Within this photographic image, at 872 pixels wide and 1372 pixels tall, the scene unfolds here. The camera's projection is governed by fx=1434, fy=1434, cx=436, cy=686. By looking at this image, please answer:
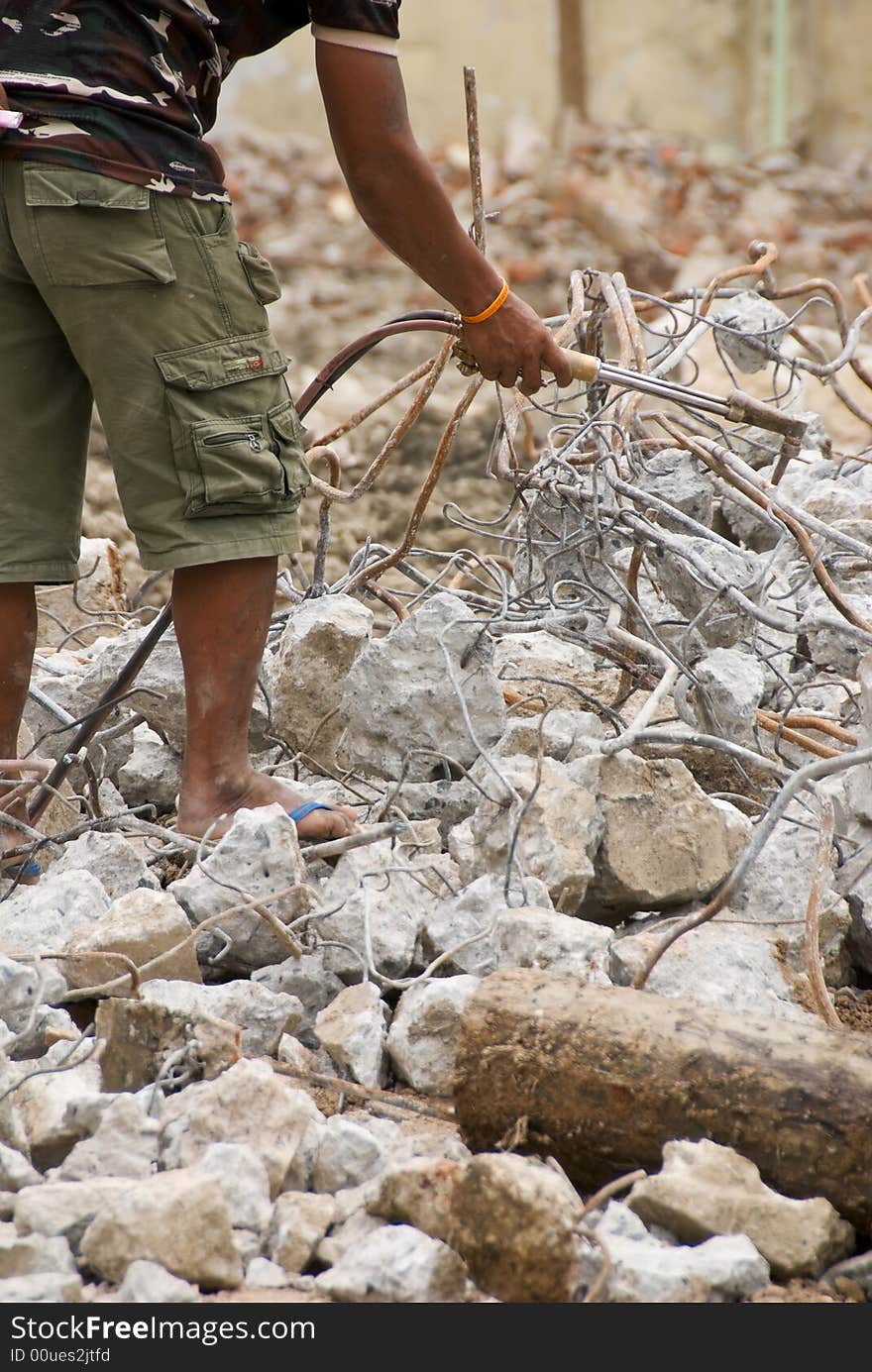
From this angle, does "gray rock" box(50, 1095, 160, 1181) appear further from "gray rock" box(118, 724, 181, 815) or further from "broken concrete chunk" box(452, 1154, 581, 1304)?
"gray rock" box(118, 724, 181, 815)

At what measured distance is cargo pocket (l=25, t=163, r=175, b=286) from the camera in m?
1.74

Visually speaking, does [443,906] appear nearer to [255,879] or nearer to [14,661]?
[255,879]

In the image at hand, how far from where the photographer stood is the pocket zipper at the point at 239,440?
6.03 ft

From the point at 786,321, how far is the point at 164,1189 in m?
2.25

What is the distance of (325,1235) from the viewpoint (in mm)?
1246

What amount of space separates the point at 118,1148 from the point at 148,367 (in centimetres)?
97

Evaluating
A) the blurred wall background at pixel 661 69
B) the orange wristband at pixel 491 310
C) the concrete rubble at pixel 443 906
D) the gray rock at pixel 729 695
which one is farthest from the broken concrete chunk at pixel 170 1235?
the blurred wall background at pixel 661 69

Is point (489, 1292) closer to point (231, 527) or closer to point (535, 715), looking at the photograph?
point (231, 527)

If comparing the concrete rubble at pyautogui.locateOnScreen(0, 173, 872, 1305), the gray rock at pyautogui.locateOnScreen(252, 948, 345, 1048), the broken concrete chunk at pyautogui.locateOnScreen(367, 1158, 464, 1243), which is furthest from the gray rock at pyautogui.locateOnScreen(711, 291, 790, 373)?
the broken concrete chunk at pyautogui.locateOnScreen(367, 1158, 464, 1243)

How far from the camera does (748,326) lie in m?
3.11

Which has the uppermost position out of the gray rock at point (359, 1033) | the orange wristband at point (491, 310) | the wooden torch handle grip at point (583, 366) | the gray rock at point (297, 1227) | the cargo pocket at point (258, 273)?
the cargo pocket at point (258, 273)

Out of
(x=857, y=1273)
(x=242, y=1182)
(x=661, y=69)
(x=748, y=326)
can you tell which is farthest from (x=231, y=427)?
(x=661, y=69)

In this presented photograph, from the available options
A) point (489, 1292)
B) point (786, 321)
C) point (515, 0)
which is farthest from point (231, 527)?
point (515, 0)

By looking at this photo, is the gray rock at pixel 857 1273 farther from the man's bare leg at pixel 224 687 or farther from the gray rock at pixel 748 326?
the gray rock at pixel 748 326
